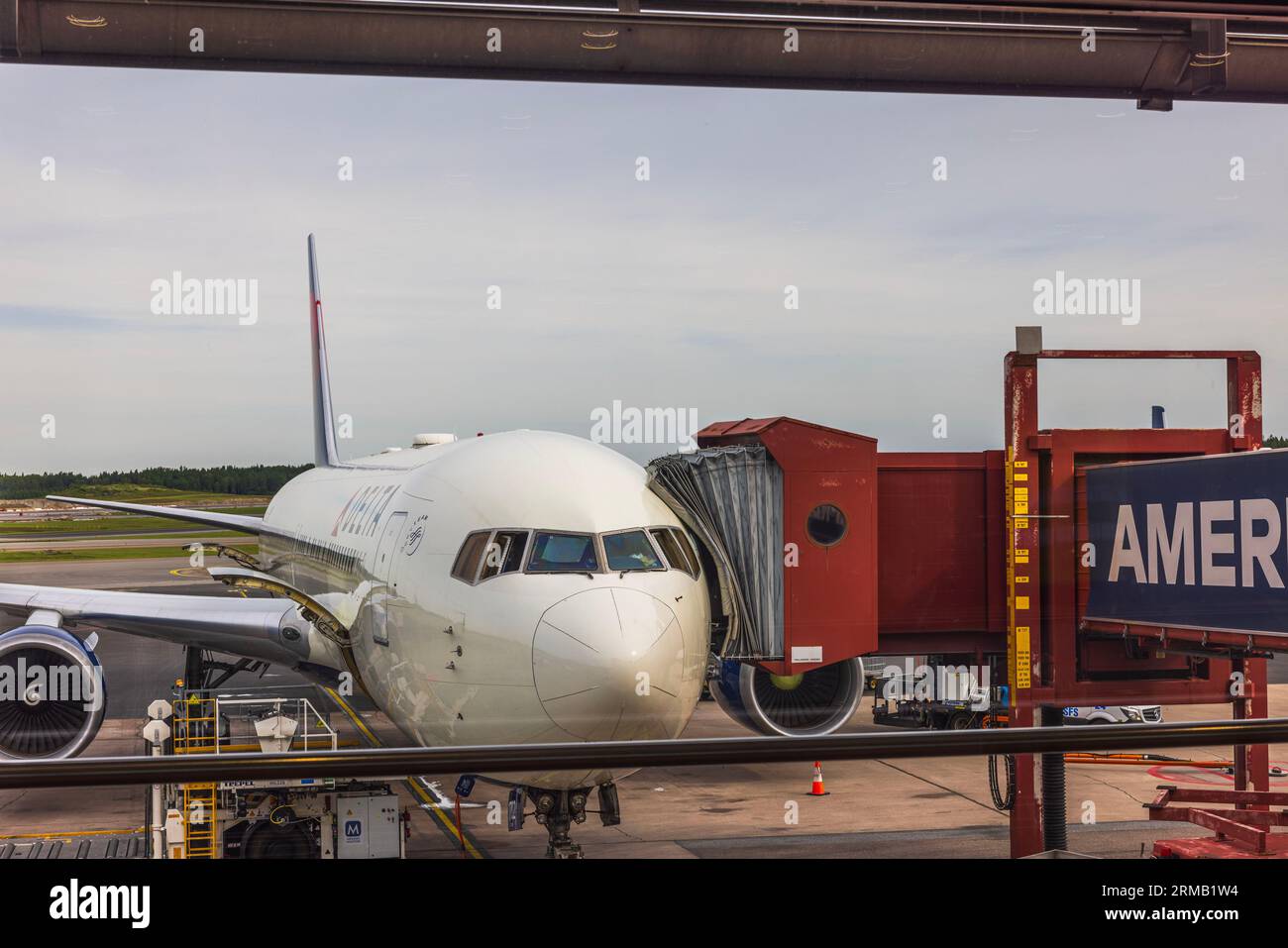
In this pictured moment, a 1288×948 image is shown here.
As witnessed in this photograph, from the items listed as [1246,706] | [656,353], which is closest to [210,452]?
[656,353]

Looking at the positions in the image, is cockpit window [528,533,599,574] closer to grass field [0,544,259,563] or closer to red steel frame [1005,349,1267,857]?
grass field [0,544,259,563]

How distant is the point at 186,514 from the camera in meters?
11.0

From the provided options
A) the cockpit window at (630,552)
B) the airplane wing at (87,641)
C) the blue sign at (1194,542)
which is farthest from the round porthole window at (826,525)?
the airplane wing at (87,641)

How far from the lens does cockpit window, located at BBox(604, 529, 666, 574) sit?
768 cm

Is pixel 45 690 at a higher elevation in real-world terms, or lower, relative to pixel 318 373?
lower

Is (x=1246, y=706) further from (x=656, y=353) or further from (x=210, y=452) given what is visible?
(x=210, y=452)

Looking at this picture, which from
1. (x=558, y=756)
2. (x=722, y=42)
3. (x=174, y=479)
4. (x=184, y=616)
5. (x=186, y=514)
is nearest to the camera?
(x=558, y=756)

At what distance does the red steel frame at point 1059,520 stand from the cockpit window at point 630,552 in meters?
2.90

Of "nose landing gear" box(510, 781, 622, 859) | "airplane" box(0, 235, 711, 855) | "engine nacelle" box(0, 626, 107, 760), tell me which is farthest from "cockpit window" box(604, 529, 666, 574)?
"engine nacelle" box(0, 626, 107, 760)

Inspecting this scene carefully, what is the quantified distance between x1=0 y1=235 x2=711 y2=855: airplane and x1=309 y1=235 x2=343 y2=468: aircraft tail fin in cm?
938

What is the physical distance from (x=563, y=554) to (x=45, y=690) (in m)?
7.35

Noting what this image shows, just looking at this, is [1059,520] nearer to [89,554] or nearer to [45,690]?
[89,554]

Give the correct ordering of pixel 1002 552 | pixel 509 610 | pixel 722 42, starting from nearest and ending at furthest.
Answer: pixel 722 42
pixel 509 610
pixel 1002 552

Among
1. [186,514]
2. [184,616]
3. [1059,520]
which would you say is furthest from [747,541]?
[184,616]
